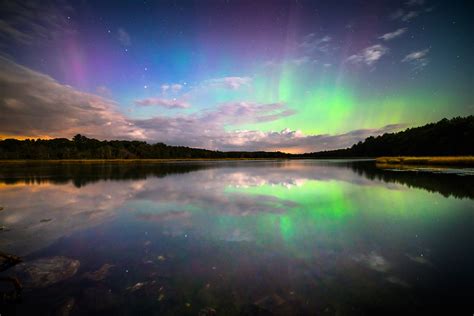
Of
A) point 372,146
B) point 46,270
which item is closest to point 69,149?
point 46,270

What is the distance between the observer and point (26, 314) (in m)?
4.55

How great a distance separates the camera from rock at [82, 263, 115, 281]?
19.5ft

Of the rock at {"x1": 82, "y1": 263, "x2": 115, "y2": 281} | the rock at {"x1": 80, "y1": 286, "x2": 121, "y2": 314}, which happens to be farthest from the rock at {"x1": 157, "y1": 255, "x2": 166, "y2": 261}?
the rock at {"x1": 80, "y1": 286, "x2": 121, "y2": 314}

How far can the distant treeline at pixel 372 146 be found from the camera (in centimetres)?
7830

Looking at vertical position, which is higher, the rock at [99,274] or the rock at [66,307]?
the rock at [66,307]

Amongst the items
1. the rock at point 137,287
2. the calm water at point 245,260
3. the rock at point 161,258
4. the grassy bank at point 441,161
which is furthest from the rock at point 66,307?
the grassy bank at point 441,161

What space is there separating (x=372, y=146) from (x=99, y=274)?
204 metres

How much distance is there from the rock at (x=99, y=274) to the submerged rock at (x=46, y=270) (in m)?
0.49

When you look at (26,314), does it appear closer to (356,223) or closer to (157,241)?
(157,241)

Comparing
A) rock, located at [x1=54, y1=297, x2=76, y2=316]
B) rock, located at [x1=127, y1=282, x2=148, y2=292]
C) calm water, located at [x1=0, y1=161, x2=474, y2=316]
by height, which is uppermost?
rock, located at [x1=54, y1=297, x2=76, y2=316]

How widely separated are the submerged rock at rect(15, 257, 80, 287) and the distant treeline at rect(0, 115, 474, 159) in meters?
98.3

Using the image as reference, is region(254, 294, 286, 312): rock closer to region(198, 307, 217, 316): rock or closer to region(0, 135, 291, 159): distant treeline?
region(198, 307, 217, 316): rock

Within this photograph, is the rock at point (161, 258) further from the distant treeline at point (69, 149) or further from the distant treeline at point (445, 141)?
the distant treeline at point (69, 149)

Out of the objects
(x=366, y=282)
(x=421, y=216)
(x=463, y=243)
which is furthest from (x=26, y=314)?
(x=421, y=216)
